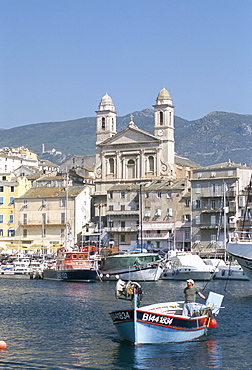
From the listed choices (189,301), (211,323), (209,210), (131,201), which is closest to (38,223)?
(131,201)

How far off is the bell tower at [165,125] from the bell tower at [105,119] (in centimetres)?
1084

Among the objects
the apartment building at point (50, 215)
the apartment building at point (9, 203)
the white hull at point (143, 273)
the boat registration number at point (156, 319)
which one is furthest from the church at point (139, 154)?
the boat registration number at point (156, 319)

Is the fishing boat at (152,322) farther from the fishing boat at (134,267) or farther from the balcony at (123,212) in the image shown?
the balcony at (123,212)

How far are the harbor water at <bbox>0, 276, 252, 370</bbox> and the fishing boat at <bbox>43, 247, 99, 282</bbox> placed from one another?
56.5ft

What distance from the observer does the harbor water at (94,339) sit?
3431 cm

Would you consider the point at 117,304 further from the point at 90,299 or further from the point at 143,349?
the point at 143,349

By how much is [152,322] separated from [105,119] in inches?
4293

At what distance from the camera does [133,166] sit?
441 feet

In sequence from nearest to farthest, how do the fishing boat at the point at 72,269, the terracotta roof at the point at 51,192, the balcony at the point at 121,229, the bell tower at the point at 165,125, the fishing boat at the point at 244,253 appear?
the fishing boat at the point at 244,253, the fishing boat at the point at 72,269, the balcony at the point at 121,229, the terracotta roof at the point at 51,192, the bell tower at the point at 165,125

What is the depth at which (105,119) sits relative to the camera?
14375 centimetres

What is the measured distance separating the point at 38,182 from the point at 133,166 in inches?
742

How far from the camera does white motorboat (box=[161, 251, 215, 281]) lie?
8406 centimetres

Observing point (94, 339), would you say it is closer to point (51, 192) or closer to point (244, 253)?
point (244, 253)

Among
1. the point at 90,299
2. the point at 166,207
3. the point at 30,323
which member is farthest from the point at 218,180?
the point at 30,323
